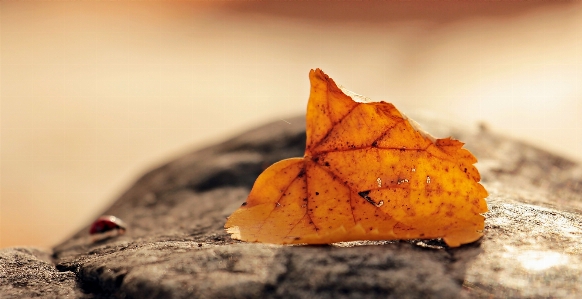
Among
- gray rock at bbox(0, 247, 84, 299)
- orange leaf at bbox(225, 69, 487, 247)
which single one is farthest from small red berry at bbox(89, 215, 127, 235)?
orange leaf at bbox(225, 69, 487, 247)

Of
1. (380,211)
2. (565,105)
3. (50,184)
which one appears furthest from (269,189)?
(565,105)

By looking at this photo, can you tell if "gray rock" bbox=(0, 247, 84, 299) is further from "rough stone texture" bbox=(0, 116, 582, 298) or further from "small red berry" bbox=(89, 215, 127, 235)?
"small red berry" bbox=(89, 215, 127, 235)

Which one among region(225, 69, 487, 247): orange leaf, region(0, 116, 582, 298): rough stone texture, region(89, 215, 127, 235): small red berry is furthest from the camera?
region(89, 215, 127, 235): small red berry

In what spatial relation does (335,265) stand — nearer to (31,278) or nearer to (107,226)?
(31,278)

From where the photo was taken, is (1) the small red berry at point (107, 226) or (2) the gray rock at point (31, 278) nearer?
(2) the gray rock at point (31, 278)

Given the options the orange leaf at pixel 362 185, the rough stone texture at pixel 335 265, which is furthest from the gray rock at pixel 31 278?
the orange leaf at pixel 362 185

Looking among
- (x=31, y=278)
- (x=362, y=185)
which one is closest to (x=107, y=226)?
(x=31, y=278)

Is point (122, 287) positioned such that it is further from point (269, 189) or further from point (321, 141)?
point (321, 141)

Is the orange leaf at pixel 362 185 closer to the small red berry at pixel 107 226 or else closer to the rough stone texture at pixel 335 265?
the rough stone texture at pixel 335 265
